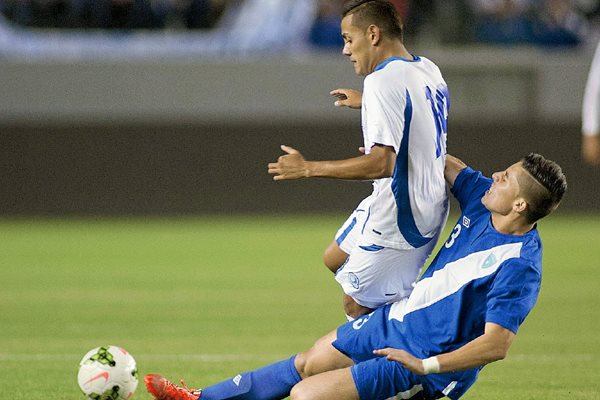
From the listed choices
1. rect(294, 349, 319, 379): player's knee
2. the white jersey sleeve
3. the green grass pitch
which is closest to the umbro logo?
the white jersey sleeve

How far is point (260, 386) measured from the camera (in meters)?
5.98

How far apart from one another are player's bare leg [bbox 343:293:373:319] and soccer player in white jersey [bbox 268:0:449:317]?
0.61 feet

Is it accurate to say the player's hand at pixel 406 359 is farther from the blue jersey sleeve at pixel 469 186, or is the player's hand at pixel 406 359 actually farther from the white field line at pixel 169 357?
the white field line at pixel 169 357

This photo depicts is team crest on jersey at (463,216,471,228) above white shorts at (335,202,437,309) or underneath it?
above

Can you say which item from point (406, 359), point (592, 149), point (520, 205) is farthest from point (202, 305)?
point (520, 205)

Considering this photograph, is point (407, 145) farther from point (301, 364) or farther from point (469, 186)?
point (301, 364)

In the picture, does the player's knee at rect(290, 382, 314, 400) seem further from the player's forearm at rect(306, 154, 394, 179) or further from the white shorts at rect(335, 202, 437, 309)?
the player's forearm at rect(306, 154, 394, 179)

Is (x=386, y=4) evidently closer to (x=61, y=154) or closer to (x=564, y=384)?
(x=564, y=384)

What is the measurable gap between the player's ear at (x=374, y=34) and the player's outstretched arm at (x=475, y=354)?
1685 mm

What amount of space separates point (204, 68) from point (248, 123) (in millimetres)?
1229

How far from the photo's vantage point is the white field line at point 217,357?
7949 mm

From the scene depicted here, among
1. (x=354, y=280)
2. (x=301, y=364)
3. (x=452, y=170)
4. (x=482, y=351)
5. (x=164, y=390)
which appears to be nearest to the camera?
(x=482, y=351)

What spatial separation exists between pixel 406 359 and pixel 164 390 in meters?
1.32

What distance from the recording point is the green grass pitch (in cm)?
755
